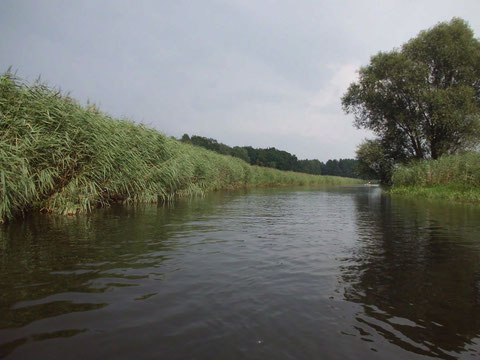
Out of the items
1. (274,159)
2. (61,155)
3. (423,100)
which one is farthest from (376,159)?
(274,159)

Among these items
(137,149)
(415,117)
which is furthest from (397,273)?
(415,117)

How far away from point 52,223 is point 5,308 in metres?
5.73

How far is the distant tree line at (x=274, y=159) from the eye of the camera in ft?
320

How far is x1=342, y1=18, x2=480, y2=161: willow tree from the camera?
81.3 ft

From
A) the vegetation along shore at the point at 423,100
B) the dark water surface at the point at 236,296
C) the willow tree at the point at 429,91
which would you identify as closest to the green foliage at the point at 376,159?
the vegetation along shore at the point at 423,100

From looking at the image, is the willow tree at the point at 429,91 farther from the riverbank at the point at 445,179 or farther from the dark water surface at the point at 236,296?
the dark water surface at the point at 236,296

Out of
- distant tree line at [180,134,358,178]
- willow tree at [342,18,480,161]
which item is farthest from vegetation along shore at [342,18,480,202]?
distant tree line at [180,134,358,178]

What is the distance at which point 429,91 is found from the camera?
25.5 meters

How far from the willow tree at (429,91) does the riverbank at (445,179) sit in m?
5.59

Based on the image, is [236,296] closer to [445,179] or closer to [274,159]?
[445,179]

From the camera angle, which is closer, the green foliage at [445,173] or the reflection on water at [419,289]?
the reflection on water at [419,289]

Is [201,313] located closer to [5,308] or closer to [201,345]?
[201,345]

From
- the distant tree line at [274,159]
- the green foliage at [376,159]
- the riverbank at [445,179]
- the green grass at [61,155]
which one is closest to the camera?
the green grass at [61,155]

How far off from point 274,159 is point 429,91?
98.3m
